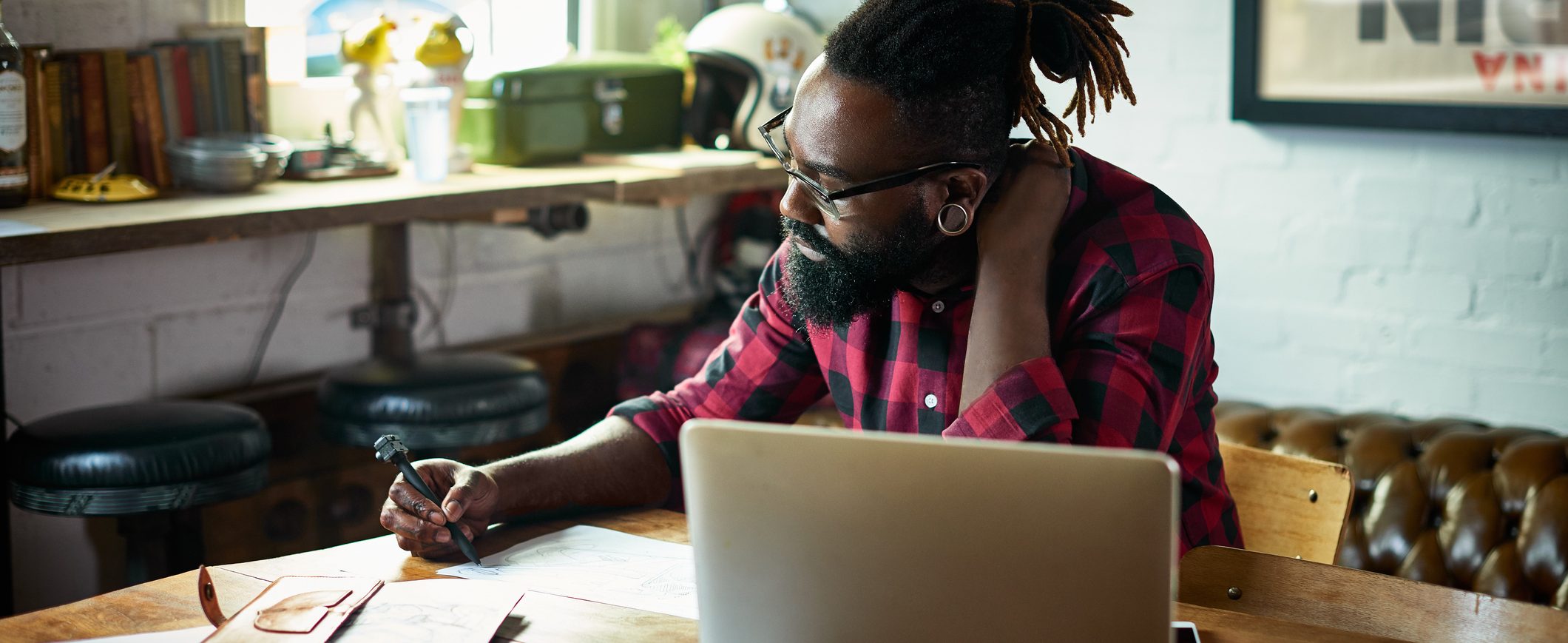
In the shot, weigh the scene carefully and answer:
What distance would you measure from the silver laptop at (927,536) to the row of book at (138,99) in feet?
5.31

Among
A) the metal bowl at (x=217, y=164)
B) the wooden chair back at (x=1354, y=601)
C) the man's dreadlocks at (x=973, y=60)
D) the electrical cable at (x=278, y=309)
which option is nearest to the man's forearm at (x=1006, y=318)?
the man's dreadlocks at (x=973, y=60)

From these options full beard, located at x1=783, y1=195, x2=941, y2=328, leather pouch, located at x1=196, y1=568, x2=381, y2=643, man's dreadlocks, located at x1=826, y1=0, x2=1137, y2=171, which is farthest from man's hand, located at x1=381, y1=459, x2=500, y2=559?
man's dreadlocks, located at x1=826, y1=0, x2=1137, y2=171

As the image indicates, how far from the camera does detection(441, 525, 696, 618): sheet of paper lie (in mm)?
1125

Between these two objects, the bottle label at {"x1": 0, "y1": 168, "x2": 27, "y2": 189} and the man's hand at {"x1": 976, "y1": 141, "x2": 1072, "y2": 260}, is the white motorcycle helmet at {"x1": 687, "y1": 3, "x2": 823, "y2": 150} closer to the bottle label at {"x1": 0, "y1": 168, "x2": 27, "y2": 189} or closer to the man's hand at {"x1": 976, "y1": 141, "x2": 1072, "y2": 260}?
the bottle label at {"x1": 0, "y1": 168, "x2": 27, "y2": 189}

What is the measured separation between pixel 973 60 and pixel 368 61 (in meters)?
1.47

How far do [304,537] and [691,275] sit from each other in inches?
46.1

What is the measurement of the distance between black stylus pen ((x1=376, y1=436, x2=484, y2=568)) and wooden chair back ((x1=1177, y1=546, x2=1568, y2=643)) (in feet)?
1.99

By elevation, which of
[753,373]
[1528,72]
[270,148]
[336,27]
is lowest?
[753,373]

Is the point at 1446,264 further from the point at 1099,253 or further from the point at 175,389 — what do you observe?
the point at 175,389

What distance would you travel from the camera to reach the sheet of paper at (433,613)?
39.9 inches

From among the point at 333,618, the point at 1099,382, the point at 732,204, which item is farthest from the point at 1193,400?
the point at 732,204

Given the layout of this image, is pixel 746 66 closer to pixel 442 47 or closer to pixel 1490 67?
pixel 442 47

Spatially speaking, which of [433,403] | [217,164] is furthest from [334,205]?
[433,403]

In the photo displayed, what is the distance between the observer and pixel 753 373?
155cm
